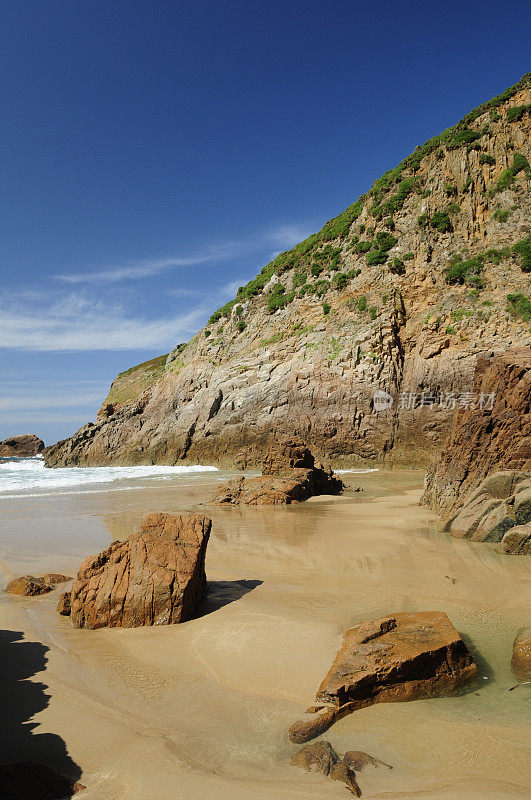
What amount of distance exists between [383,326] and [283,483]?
18150mm

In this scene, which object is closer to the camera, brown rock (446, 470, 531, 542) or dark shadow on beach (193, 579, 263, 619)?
dark shadow on beach (193, 579, 263, 619)

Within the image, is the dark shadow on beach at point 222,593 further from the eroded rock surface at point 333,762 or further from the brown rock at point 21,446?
the brown rock at point 21,446

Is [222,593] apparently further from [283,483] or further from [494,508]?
[283,483]

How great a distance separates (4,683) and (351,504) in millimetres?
10934

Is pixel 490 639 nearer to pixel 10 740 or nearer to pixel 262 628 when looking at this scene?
pixel 262 628

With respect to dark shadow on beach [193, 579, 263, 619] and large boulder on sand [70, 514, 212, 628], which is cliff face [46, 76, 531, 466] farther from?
large boulder on sand [70, 514, 212, 628]

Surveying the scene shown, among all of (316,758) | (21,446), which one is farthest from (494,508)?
(21,446)

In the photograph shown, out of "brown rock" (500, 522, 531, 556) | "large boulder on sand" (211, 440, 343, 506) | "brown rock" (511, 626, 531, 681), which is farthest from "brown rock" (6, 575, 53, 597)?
"large boulder on sand" (211, 440, 343, 506)

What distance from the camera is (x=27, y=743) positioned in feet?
9.09

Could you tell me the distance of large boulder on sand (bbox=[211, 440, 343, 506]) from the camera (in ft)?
45.7

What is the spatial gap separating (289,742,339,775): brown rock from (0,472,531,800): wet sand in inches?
2.4

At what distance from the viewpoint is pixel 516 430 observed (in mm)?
9422

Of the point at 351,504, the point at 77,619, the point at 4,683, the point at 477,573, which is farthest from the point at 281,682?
the point at 351,504

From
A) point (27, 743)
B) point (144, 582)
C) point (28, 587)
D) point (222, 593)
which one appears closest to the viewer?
point (27, 743)
